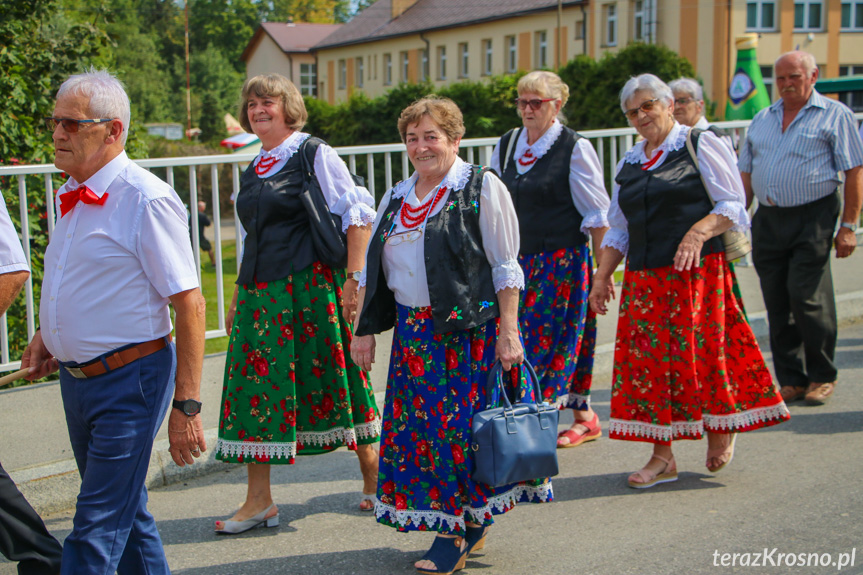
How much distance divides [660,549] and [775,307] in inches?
116

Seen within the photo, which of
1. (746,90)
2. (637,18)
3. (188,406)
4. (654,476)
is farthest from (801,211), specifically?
(637,18)

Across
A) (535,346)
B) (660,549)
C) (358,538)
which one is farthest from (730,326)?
(358,538)

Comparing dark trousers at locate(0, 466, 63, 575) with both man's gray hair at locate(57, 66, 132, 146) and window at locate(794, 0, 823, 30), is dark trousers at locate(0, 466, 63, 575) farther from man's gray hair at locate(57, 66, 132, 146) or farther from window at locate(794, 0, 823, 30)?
window at locate(794, 0, 823, 30)

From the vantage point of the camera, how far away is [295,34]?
76.5 metres

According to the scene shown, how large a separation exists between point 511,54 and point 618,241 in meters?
47.8

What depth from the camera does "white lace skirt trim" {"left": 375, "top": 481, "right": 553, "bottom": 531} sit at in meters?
3.71

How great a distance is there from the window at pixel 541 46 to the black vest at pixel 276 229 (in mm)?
45569

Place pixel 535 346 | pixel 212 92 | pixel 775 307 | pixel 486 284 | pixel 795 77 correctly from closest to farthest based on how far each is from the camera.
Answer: pixel 486 284 < pixel 535 346 < pixel 795 77 < pixel 775 307 < pixel 212 92

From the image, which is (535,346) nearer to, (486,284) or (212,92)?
(486,284)

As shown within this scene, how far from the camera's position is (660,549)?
13.0ft

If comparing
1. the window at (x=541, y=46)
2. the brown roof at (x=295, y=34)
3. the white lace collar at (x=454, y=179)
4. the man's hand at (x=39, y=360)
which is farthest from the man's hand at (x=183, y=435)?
the brown roof at (x=295, y=34)

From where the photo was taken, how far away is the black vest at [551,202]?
5.25m

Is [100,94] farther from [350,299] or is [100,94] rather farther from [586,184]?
[586,184]

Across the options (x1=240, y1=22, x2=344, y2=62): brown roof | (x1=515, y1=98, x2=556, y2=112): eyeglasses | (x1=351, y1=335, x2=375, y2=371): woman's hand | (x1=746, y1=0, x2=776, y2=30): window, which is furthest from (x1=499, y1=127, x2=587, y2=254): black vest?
(x1=240, y1=22, x2=344, y2=62): brown roof
